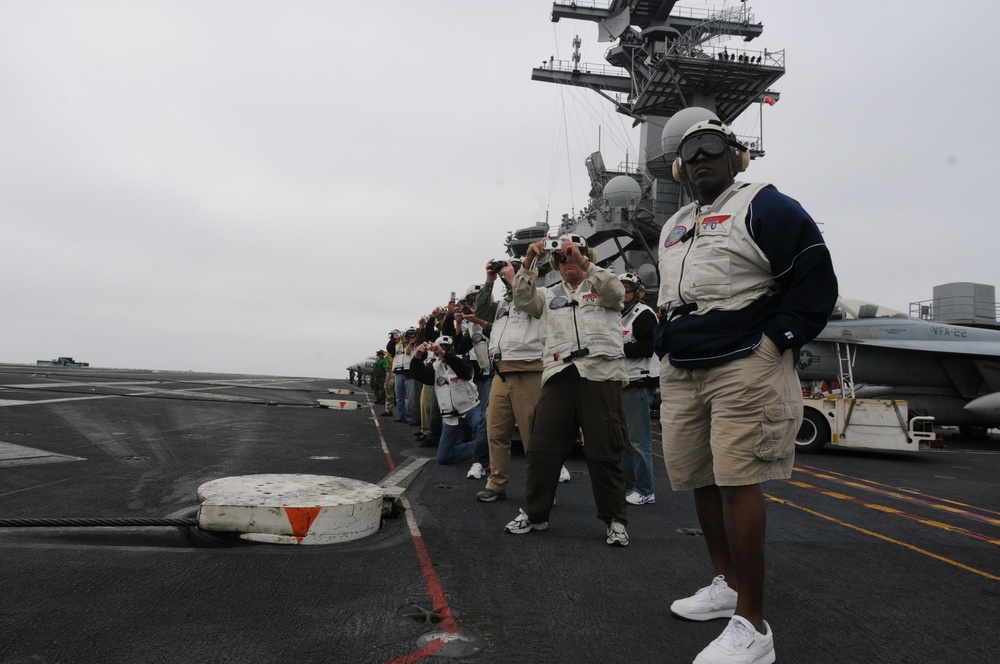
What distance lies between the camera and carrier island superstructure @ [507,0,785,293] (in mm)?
26781

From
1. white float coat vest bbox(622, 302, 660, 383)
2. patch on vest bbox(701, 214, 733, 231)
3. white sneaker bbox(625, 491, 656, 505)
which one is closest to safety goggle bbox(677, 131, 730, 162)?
patch on vest bbox(701, 214, 733, 231)

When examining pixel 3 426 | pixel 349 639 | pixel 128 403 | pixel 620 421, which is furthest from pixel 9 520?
pixel 128 403

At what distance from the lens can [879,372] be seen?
13.5 m

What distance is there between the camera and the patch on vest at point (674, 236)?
8.46 feet

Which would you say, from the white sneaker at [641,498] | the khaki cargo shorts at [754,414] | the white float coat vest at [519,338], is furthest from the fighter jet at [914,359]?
the khaki cargo shorts at [754,414]

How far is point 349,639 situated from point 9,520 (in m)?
2.27

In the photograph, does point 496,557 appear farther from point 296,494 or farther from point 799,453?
point 799,453

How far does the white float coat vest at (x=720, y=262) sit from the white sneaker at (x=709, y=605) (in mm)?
1169

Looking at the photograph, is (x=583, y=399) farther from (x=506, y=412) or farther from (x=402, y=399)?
(x=402, y=399)

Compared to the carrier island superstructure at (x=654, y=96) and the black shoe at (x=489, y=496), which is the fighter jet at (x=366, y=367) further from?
the black shoe at (x=489, y=496)

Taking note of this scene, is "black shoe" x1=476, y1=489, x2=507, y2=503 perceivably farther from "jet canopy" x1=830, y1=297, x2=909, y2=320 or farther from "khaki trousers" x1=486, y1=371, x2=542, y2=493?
"jet canopy" x1=830, y1=297, x2=909, y2=320

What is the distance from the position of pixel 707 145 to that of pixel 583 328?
1.63 m

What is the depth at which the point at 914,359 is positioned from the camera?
13492mm

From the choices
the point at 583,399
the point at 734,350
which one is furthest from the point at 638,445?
the point at 734,350
